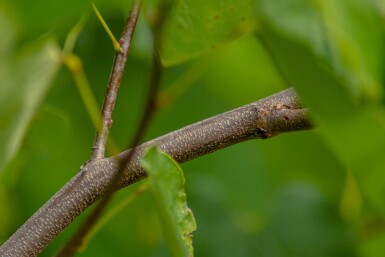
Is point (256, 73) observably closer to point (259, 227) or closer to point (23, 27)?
point (259, 227)

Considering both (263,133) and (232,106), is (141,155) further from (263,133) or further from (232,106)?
(232,106)

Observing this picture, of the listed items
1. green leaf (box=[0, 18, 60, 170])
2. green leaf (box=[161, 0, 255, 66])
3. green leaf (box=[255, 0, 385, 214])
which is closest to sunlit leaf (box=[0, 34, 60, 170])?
green leaf (box=[0, 18, 60, 170])

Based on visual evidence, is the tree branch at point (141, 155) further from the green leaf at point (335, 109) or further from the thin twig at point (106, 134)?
the green leaf at point (335, 109)

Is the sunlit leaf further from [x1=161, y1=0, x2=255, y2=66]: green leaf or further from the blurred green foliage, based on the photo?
[x1=161, y1=0, x2=255, y2=66]: green leaf

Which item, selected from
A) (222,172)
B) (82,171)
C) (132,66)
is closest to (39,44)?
(82,171)

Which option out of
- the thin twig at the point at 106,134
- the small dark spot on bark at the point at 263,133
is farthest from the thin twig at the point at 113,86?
the small dark spot on bark at the point at 263,133
